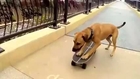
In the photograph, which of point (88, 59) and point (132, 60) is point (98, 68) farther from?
point (132, 60)

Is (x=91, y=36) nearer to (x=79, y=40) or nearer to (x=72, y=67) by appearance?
(x=79, y=40)

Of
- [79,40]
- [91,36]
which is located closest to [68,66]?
[79,40]

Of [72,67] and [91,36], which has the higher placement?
[91,36]

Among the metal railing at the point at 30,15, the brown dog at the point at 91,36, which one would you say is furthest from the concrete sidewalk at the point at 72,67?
the metal railing at the point at 30,15

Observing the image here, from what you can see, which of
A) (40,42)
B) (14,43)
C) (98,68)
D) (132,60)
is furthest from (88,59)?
(14,43)

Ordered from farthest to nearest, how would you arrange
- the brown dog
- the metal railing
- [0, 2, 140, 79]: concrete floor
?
the metal railing < the brown dog < [0, 2, 140, 79]: concrete floor

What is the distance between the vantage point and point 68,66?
206cm

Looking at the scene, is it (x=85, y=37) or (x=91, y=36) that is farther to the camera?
(x=91, y=36)

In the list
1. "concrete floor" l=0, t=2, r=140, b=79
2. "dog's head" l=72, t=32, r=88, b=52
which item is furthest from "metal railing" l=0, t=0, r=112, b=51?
"dog's head" l=72, t=32, r=88, b=52

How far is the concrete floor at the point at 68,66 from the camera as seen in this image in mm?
1835

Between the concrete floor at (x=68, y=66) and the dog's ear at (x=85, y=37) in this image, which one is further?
the dog's ear at (x=85, y=37)

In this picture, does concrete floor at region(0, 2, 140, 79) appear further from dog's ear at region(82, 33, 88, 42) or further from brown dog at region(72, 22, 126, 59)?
dog's ear at region(82, 33, 88, 42)

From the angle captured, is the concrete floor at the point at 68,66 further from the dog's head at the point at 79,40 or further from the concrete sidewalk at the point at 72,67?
the dog's head at the point at 79,40

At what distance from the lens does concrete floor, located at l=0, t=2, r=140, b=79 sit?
1835 millimetres
